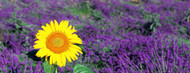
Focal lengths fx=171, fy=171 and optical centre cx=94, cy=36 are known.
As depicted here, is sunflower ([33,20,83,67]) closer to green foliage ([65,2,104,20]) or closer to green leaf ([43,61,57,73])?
green leaf ([43,61,57,73])

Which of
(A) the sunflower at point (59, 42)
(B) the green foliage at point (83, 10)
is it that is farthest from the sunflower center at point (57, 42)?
(B) the green foliage at point (83, 10)

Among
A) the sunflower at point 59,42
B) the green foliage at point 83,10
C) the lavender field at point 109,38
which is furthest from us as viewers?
the green foliage at point 83,10

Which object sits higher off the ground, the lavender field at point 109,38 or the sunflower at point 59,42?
the sunflower at point 59,42

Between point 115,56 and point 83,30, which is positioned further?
point 83,30

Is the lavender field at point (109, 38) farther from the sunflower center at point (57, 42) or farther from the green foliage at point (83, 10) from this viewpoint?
the sunflower center at point (57, 42)

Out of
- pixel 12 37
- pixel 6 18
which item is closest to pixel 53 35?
pixel 12 37

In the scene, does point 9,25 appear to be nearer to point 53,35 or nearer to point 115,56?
point 115,56

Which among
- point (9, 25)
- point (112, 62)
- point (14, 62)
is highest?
point (9, 25)
